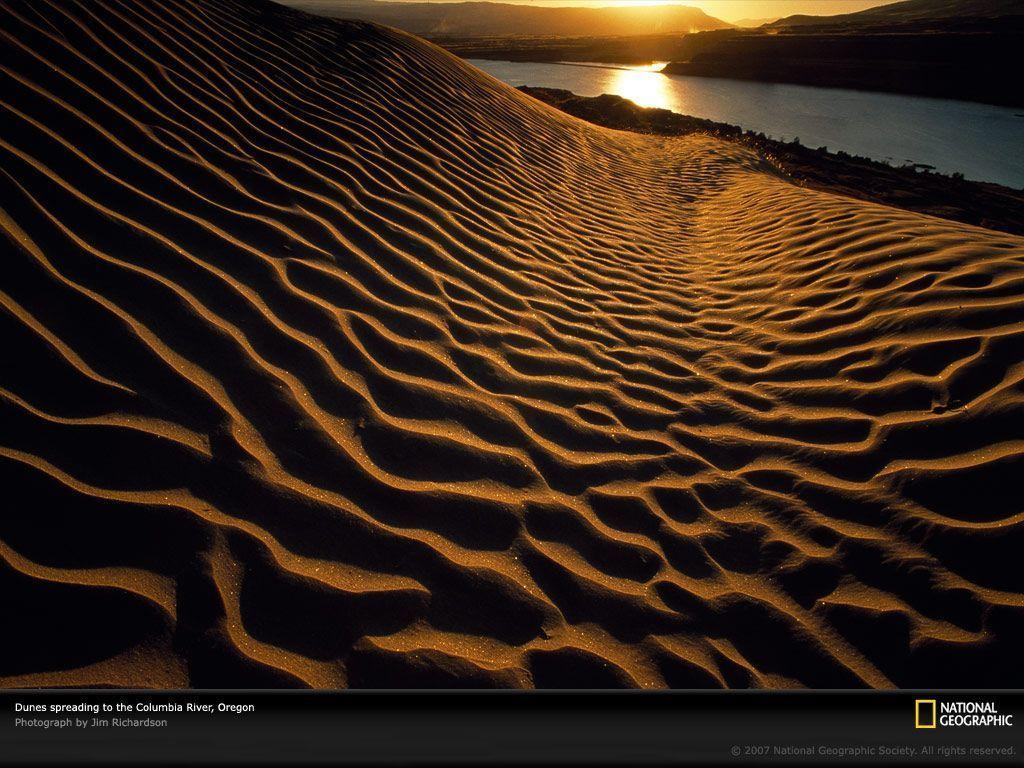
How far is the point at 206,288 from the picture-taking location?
2.09 metres

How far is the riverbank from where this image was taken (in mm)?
6027

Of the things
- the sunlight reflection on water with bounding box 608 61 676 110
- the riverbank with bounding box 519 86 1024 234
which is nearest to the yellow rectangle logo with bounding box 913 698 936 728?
the riverbank with bounding box 519 86 1024 234

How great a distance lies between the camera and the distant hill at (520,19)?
242 ft

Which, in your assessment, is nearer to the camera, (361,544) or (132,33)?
(361,544)

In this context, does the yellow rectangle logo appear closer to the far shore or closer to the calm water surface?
the calm water surface

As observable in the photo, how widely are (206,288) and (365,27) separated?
535 cm

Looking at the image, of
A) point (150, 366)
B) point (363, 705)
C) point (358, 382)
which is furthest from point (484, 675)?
point (150, 366)

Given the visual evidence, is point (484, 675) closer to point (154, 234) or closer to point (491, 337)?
point (491, 337)

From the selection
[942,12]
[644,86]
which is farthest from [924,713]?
[942,12]
